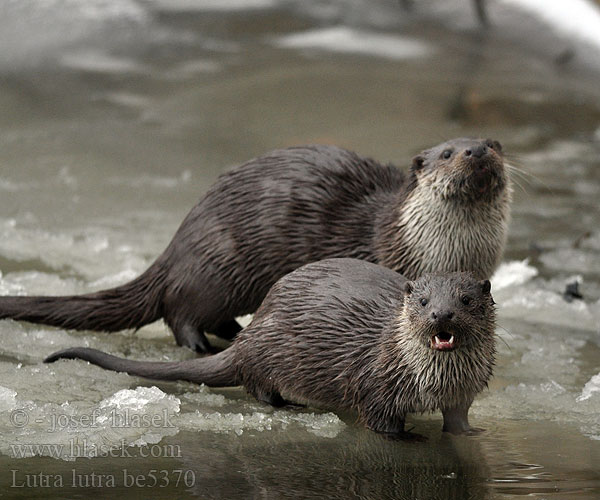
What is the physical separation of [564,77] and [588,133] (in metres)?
0.73

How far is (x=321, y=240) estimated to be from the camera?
381 centimetres

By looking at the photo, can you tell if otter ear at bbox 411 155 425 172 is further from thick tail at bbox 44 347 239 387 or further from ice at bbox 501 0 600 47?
ice at bbox 501 0 600 47

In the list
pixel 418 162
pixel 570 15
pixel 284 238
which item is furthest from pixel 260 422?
pixel 570 15

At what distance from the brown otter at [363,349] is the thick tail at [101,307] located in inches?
16.5

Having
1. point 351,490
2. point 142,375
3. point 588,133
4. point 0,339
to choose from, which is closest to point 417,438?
point 351,490

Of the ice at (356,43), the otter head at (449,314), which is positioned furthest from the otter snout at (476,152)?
the ice at (356,43)

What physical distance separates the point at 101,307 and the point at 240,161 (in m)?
2.39

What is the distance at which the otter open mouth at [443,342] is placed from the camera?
294 centimetres

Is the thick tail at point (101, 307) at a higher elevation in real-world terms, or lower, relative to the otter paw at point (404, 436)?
lower

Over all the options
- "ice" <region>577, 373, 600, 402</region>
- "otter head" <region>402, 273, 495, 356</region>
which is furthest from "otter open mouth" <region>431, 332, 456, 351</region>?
"ice" <region>577, 373, 600, 402</region>

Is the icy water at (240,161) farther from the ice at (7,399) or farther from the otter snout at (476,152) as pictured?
the otter snout at (476,152)

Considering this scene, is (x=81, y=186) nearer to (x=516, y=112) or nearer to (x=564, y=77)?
(x=516, y=112)

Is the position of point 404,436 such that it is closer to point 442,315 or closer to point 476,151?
point 442,315

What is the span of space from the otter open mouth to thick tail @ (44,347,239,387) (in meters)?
0.67
